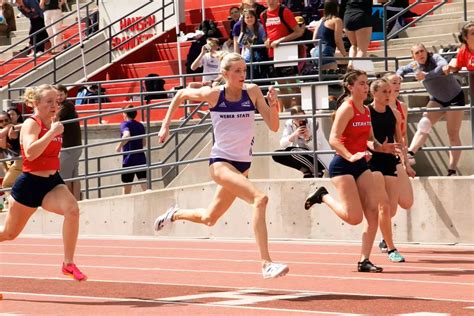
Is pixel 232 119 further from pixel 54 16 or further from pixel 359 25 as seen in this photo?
pixel 54 16

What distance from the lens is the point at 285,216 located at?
1877 centimetres

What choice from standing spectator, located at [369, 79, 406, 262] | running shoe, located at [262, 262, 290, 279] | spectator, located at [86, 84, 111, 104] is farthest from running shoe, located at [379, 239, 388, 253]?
spectator, located at [86, 84, 111, 104]

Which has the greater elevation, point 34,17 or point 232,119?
point 34,17

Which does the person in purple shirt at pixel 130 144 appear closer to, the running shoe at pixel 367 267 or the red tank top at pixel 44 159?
the running shoe at pixel 367 267

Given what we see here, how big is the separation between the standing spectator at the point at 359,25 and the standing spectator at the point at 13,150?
19.5 feet

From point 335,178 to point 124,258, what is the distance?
383 cm

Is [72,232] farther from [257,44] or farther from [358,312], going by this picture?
[257,44]

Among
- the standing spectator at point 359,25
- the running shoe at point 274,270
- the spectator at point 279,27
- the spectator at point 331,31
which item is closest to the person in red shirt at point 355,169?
the running shoe at point 274,270

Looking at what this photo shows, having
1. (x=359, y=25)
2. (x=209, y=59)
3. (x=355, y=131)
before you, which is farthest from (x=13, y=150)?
(x=355, y=131)

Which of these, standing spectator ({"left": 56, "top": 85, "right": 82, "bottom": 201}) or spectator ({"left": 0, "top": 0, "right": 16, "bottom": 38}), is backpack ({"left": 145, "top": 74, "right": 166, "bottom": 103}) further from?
spectator ({"left": 0, "top": 0, "right": 16, "bottom": 38})

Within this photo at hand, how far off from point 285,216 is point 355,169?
5258 millimetres

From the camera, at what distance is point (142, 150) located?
21078 mm

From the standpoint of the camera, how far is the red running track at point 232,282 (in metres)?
10.7

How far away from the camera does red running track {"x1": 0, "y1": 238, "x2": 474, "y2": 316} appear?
10672 mm
